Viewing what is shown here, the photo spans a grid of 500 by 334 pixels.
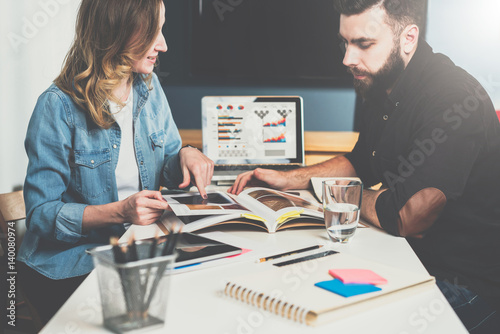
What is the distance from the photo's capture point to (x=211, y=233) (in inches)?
41.4

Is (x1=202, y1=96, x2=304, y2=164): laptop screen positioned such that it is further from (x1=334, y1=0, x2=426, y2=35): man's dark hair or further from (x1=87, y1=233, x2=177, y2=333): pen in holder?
(x1=87, y1=233, x2=177, y2=333): pen in holder

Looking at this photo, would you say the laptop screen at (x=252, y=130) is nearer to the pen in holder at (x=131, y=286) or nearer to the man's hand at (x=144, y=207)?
the man's hand at (x=144, y=207)

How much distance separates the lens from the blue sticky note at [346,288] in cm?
67

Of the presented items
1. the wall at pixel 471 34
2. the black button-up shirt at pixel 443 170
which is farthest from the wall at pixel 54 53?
the black button-up shirt at pixel 443 170

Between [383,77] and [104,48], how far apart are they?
0.91 m

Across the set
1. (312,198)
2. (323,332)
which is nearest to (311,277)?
(323,332)

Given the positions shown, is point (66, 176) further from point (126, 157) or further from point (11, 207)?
point (11, 207)

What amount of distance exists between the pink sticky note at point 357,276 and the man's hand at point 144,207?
0.48 m

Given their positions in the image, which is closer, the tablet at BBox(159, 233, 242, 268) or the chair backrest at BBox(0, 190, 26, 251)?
the tablet at BBox(159, 233, 242, 268)

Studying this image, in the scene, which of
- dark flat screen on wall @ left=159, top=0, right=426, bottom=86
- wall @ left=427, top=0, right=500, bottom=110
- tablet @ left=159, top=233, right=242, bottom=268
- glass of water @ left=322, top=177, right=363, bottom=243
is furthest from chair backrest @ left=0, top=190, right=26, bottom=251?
wall @ left=427, top=0, right=500, bottom=110

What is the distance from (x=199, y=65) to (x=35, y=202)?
200cm

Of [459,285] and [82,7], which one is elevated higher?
[82,7]

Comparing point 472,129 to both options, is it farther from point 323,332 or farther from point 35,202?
point 35,202

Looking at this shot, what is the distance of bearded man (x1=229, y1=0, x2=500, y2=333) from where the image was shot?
116cm
